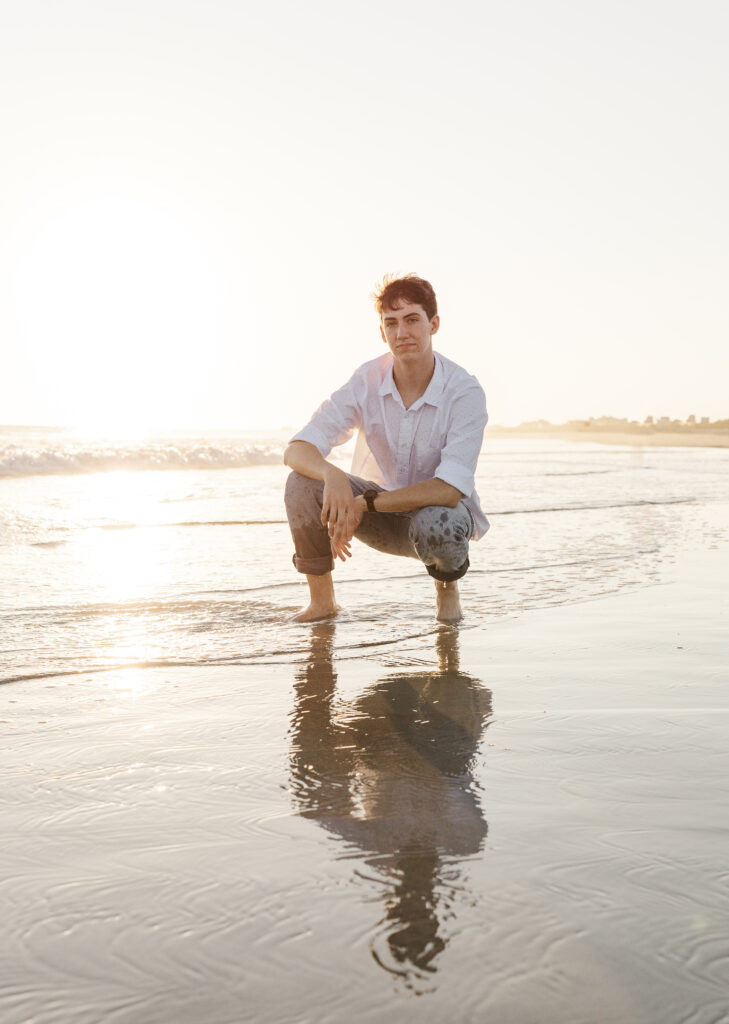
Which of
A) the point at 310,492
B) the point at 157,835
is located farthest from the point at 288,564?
the point at 157,835

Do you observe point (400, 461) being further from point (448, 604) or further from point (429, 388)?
point (448, 604)

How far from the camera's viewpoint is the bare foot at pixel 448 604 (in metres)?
3.74

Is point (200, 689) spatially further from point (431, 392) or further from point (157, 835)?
point (431, 392)

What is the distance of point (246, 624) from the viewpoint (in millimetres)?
3619

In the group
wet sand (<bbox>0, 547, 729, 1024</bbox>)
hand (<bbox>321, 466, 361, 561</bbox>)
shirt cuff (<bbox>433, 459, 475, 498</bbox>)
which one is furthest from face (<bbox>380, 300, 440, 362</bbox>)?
wet sand (<bbox>0, 547, 729, 1024</bbox>)

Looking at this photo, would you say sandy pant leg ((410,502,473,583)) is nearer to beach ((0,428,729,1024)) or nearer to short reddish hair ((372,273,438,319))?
beach ((0,428,729,1024))

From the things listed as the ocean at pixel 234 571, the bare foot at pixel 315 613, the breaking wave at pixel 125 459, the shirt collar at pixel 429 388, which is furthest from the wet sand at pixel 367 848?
the breaking wave at pixel 125 459

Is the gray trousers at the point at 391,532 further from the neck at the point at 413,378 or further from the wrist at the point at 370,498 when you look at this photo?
the neck at the point at 413,378

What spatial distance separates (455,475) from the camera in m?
3.72

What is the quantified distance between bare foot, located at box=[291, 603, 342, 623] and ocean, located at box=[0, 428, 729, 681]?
0.07 meters

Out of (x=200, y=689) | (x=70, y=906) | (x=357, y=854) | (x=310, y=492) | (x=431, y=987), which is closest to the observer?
(x=431, y=987)

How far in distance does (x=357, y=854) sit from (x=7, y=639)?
2177 mm

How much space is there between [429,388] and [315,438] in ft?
1.79

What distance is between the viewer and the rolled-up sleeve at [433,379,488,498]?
3.73m
